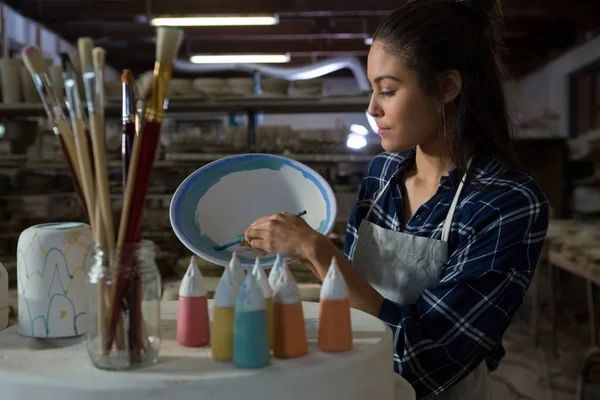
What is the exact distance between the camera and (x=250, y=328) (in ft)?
2.33

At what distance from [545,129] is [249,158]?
774 centimetres

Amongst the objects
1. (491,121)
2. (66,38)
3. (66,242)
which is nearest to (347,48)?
(66,38)

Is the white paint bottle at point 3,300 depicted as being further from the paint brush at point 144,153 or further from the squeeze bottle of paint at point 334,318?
the squeeze bottle of paint at point 334,318

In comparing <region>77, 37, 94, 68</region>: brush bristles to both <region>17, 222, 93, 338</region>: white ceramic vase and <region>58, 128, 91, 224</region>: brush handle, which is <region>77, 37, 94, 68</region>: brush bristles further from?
<region>17, 222, 93, 338</region>: white ceramic vase

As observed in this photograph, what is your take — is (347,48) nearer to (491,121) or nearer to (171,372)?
(491,121)

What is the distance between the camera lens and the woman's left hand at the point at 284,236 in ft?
3.66

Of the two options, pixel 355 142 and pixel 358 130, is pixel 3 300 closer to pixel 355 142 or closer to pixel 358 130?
pixel 355 142

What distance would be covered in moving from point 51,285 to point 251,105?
3.07 meters

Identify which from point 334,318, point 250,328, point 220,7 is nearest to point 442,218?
point 334,318

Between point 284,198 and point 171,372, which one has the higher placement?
point 284,198

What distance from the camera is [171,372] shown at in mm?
703

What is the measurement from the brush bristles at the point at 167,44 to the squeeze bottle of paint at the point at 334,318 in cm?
34

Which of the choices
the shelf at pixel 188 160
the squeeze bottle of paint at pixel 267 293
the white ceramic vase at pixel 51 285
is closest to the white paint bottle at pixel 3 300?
the white ceramic vase at pixel 51 285

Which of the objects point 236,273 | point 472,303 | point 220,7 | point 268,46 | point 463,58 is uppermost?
point 268,46
